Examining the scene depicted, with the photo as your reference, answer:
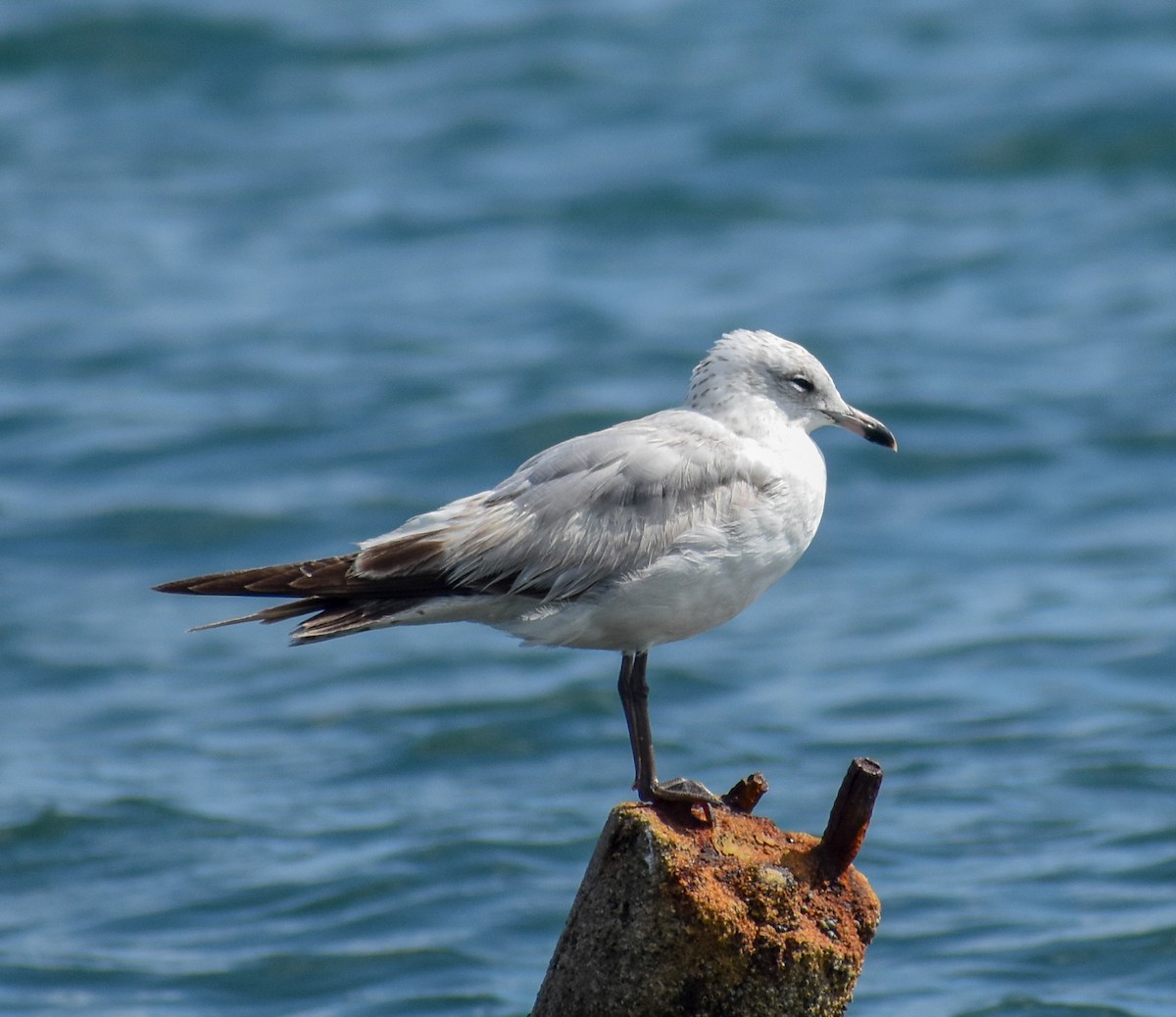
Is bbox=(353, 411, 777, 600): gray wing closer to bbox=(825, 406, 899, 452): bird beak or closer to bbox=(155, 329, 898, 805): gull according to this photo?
bbox=(155, 329, 898, 805): gull

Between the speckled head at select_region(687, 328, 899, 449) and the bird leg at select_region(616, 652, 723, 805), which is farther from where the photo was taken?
the speckled head at select_region(687, 328, 899, 449)

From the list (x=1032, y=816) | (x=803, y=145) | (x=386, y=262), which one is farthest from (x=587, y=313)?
(x=1032, y=816)

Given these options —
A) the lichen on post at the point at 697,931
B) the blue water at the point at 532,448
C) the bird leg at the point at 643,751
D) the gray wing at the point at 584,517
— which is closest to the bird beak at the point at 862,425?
the gray wing at the point at 584,517

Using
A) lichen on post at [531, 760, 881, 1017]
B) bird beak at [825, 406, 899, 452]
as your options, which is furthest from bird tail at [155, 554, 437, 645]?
bird beak at [825, 406, 899, 452]

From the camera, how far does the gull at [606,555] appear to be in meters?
7.61

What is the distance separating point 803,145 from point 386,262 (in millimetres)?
6197

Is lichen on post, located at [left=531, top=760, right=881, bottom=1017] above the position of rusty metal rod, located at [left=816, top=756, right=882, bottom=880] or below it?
below

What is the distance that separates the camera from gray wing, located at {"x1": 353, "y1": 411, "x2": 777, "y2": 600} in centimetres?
777

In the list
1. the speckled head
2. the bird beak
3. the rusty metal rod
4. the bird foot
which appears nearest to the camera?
the rusty metal rod

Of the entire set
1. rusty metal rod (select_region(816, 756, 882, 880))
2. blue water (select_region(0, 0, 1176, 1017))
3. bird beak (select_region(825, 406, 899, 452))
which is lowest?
rusty metal rod (select_region(816, 756, 882, 880))

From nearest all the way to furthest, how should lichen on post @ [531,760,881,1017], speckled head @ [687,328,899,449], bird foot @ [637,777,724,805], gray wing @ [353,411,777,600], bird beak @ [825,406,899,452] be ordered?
lichen on post @ [531,760,881,1017]
bird foot @ [637,777,724,805]
gray wing @ [353,411,777,600]
speckled head @ [687,328,899,449]
bird beak @ [825,406,899,452]

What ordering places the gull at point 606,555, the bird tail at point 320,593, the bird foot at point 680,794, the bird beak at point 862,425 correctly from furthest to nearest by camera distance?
1. the bird beak at point 862,425
2. the gull at point 606,555
3. the bird tail at point 320,593
4. the bird foot at point 680,794

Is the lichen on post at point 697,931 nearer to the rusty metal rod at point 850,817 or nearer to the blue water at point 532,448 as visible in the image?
the rusty metal rod at point 850,817

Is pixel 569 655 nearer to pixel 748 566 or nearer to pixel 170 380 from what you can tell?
pixel 170 380
